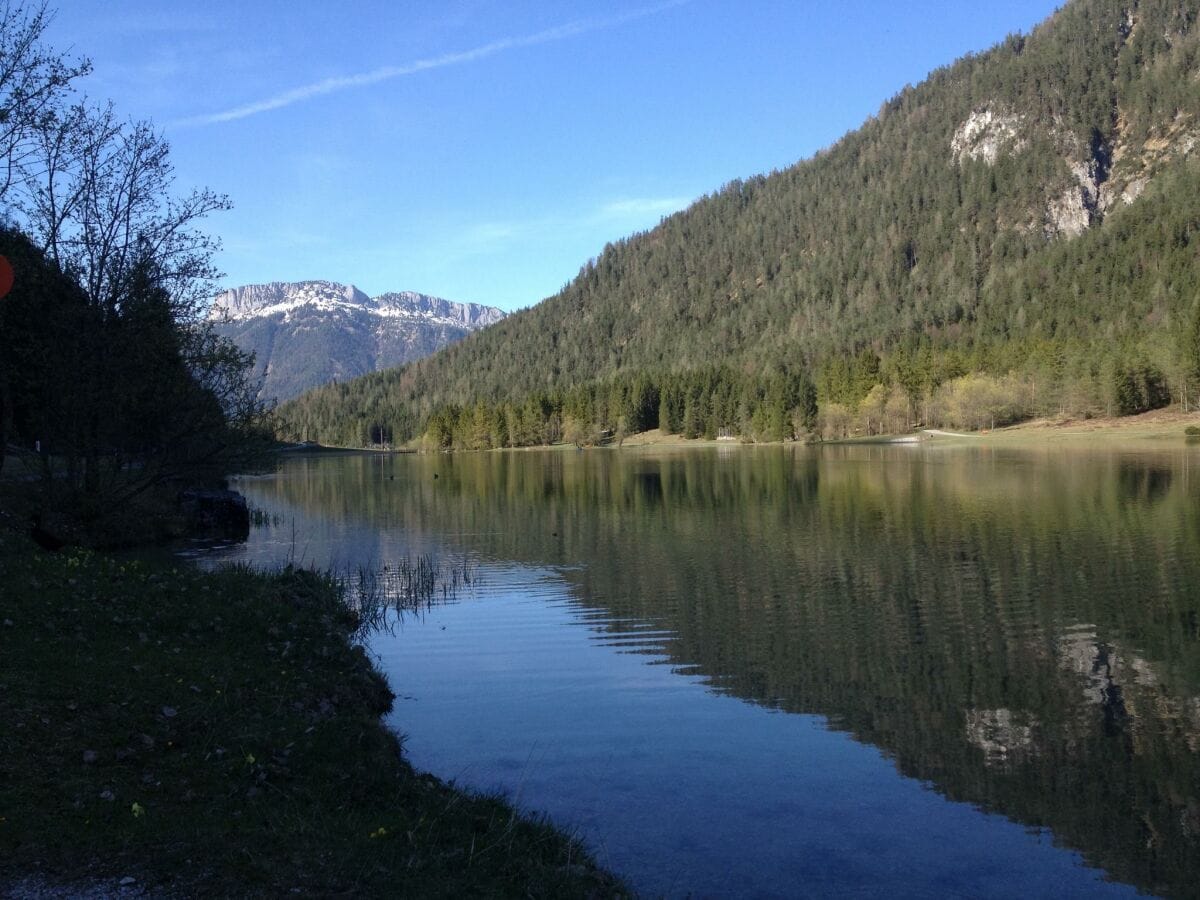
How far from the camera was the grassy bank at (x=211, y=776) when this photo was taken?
27.1 ft

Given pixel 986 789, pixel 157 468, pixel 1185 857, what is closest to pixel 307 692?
pixel 986 789

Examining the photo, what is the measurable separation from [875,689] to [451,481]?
84020 millimetres

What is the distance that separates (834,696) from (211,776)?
12.4 m

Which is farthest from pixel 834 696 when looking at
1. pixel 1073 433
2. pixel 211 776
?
pixel 1073 433

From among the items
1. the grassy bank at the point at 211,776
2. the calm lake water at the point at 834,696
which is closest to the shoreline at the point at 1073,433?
Result: the calm lake water at the point at 834,696

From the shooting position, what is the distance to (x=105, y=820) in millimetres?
8781

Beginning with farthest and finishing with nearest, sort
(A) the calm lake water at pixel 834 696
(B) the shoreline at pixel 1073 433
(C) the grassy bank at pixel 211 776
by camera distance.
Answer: (B) the shoreline at pixel 1073 433, (A) the calm lake water at pixel 834 696, (C) the grassy bank at pixel 211 776

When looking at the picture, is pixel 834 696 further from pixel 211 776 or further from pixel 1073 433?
pixel 1073 433

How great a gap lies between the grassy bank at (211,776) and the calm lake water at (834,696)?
201 centimetres

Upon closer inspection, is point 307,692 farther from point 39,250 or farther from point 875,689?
point 39,250

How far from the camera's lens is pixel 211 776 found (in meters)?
10.4

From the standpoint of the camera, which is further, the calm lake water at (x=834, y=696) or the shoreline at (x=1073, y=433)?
the shoreline at (x=1073, y=433)

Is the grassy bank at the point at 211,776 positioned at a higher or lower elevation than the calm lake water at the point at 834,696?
higher

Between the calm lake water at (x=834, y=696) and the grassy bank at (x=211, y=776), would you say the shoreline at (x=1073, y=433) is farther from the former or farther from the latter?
the grassy bank at (x=211, y=776)
